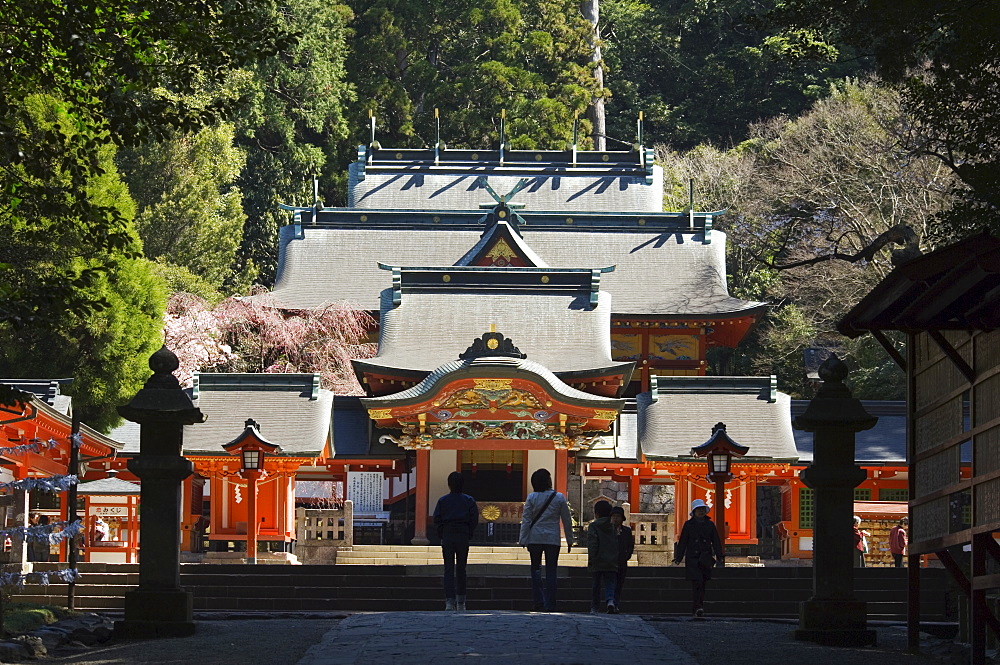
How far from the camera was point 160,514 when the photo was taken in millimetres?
12523

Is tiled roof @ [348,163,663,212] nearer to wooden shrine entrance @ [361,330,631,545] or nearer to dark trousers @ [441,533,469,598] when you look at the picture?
wooden shrine entrance @ [361,330,631,545]

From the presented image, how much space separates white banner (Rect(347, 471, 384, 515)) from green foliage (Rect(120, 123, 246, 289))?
13425 millimetres

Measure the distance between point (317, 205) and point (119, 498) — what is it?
37.1 ft

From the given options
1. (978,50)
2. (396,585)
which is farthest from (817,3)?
(396,585)

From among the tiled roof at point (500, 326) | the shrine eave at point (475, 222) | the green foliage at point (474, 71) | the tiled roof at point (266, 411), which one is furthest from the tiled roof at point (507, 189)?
the tiled roof at point (266, 411)

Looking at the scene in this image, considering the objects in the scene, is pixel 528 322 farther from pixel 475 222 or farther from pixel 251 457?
pixel 475 222

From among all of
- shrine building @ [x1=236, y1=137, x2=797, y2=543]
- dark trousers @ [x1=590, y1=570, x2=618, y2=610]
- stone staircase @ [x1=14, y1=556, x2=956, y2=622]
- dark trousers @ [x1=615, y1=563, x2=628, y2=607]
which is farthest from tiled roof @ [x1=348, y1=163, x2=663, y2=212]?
dark trousers @ [x1=590, y1=570, x2=618, y2=610]

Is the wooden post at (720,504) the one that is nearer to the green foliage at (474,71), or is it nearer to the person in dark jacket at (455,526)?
the person in dark jacket at (455,526)

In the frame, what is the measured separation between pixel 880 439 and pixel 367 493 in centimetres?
852

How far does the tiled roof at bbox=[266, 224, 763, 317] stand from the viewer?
108ft

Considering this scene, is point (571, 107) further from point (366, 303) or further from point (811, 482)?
point (811, 482)

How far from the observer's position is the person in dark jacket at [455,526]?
14.0 metres

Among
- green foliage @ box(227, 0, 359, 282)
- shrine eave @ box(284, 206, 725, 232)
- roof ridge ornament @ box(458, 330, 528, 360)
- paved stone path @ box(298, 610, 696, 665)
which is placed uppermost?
green foliage @ box(227, 0, 359, 282)

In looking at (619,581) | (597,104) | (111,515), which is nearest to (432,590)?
(619,581)
